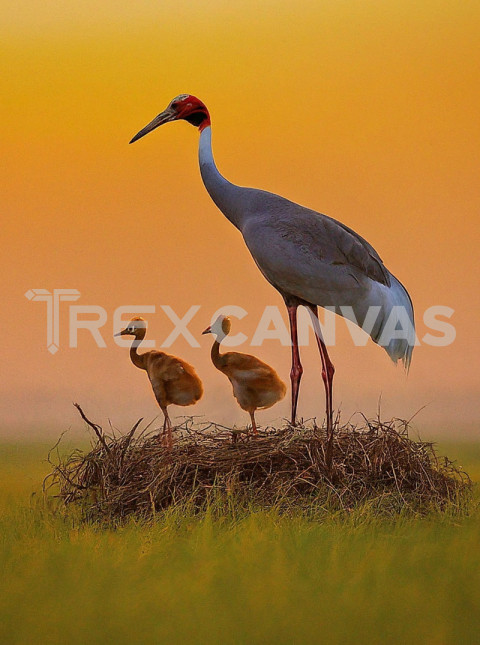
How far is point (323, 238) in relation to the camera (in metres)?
3.49

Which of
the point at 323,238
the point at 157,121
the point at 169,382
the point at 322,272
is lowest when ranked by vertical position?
the point at 169,382

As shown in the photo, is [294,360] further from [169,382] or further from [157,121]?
[157,121]

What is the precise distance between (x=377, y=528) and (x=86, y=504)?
1.12 meters

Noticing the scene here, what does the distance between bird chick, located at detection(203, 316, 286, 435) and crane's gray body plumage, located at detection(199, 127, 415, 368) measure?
31 cm

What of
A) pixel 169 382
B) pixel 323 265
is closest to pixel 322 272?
pixel 323 265

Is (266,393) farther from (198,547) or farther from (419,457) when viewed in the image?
(198,547)

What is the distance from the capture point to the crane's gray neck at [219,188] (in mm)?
3715

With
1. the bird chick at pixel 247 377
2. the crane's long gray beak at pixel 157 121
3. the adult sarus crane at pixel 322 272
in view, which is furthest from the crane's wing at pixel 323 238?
the crane's long gray beak at pixel 157 121

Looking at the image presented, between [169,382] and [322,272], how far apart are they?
79 cm

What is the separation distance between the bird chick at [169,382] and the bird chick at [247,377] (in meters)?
0.13

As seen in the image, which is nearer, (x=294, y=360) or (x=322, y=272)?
(x=322, y=272)

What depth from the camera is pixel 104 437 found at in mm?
3416

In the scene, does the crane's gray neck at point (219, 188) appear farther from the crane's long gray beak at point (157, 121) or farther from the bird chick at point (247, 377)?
the bird chick at point (247, 377)

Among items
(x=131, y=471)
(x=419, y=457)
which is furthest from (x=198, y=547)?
(x=419, y=457)
